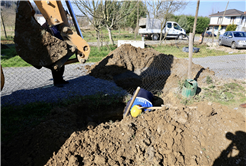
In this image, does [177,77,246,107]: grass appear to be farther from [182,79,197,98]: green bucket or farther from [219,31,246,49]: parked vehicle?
[219,31,246,49]: parked vehicle

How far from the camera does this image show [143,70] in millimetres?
8078

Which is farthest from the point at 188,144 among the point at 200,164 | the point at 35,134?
the point at 35,134

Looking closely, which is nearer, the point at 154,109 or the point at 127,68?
the point at 154,109

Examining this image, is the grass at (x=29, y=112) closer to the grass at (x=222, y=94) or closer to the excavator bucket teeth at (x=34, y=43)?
the excavator bucket teeth at (x=34, y=43)

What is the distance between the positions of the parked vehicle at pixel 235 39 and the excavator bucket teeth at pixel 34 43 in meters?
15.5

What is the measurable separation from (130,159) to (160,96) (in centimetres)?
307

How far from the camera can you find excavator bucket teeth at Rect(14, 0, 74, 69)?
8.82 feet

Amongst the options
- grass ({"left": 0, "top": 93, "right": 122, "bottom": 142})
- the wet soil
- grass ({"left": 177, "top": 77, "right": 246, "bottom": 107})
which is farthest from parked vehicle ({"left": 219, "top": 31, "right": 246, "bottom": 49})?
grass ({"left": 0, "top": 93, "right": 122, "bottom": 142})

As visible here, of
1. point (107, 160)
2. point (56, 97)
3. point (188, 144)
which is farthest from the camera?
point (56, 97)

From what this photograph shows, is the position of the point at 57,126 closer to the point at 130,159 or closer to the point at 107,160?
the point at 107,160

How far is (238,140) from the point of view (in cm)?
329

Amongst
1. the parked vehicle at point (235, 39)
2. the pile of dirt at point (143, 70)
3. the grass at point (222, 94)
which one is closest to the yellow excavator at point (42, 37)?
the grass at point (222, 94)

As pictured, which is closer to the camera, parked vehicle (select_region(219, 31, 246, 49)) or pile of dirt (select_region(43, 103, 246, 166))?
pile of dirt (select_region(43, 103, 246, 166))

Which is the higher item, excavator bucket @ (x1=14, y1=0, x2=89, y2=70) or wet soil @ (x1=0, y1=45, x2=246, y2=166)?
excavator bucket @ (x1=14, y1=0, x2=89, y2=70)
